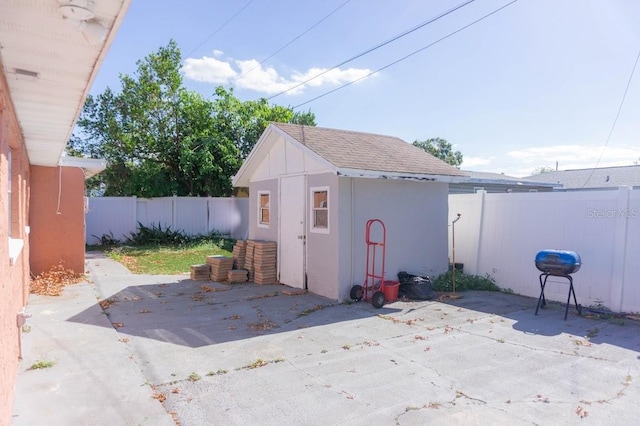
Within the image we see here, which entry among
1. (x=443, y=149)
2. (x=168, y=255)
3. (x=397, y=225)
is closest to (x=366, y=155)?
(x=397, y=225)

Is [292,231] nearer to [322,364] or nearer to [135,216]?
[322,364]

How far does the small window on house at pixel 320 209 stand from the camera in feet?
27.4

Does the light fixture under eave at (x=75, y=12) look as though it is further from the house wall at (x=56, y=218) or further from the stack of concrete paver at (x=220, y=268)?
the house wall at (x=56, y=218)

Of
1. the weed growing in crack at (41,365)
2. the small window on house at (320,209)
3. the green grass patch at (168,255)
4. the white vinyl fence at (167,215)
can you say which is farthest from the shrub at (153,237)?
the weed growing in crack at (41,365)

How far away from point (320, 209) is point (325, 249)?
842 mm

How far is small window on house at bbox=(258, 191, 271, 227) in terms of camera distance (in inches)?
425

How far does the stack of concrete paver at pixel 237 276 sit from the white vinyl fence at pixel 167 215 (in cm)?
868

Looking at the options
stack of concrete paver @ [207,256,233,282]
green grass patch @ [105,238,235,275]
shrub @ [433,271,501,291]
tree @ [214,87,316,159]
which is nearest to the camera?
shrub @ [433,271,501,291]

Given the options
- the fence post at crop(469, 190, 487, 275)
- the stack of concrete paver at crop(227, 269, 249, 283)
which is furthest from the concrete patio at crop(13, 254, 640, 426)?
the stack of concrete paver at crop(227, 269, 249, 283)

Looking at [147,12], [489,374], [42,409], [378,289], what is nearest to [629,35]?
[378,289]

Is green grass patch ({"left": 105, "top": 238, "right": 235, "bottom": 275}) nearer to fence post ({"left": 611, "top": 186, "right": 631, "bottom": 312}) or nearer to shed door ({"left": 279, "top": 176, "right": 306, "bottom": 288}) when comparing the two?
shed door ({"left": 279, "top": 176, "right": 306, "bottom": 288})

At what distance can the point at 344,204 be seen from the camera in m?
8.01

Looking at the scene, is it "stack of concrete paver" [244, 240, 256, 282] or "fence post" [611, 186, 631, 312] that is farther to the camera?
"stack of concrete paver" [244, 240, 256, 282]

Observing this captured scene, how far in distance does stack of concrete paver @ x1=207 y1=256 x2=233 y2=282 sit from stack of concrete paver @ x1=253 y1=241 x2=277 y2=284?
76 centimetres
